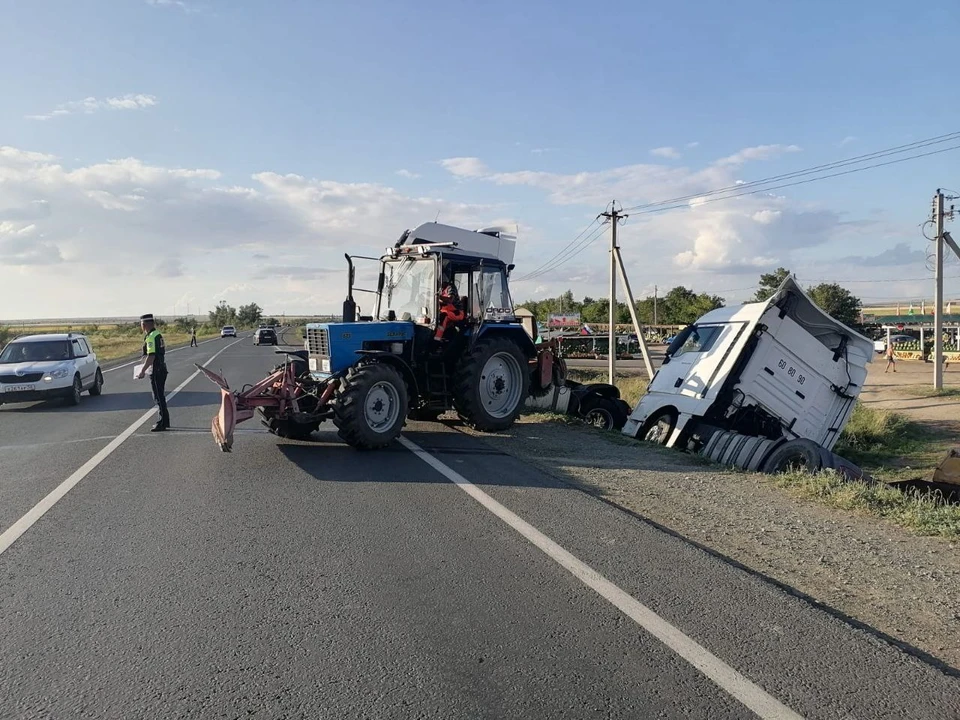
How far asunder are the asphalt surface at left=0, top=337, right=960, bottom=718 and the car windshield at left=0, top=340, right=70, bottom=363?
11.1m

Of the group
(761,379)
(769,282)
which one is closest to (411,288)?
(761,379)

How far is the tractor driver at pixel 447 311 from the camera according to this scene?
36.6 ft

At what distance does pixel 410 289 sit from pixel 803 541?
23.6ft

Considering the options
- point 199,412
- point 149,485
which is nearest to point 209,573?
point 149,485

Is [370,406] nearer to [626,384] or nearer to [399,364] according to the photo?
[399,364]

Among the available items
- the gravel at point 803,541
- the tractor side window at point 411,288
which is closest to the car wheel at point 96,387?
the tractor side window at point 411,288

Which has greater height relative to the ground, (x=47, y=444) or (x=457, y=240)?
(x=457, y=240)

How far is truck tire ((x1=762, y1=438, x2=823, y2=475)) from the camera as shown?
30.2 ft

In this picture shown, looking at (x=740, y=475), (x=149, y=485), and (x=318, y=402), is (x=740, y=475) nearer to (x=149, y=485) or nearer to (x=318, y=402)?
(x=318, y=402)

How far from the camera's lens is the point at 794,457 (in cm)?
960

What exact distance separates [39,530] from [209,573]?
2.07 m

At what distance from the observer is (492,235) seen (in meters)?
12.4

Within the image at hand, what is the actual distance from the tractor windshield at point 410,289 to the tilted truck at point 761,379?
15.1 ft

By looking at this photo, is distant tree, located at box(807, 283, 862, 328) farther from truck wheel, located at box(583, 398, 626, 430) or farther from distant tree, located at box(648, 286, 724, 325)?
truck wheel, located at box(583, 398, 626, 430)
